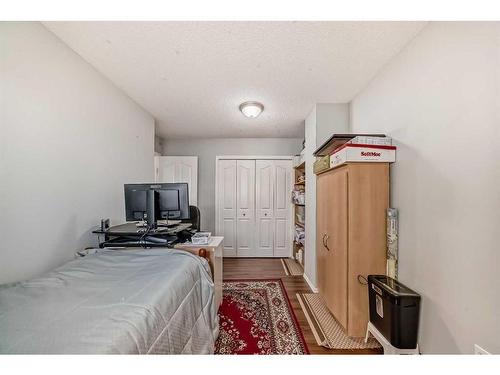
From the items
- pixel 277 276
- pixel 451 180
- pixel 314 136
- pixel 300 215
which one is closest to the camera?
pixel 451 180

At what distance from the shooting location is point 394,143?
1.78 meters

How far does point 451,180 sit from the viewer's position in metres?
1.25

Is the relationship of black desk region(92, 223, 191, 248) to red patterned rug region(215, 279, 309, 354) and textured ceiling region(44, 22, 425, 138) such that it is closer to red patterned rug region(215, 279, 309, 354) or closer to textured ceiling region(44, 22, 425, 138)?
red patterned rug region(215, 279, 309, 354)

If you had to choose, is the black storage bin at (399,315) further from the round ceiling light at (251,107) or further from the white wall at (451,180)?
the round ceiling light at (251,107)

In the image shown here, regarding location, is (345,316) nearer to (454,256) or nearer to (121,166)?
(454,256)

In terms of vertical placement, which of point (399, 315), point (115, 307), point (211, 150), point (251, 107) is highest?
point (251, 107)

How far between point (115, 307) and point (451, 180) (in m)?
1.88

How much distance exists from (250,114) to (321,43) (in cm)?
132

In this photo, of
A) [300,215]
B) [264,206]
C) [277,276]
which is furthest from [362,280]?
[264,206]

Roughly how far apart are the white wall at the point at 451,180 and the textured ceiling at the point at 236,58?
0.39 m

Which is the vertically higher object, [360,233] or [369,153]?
[369,153]

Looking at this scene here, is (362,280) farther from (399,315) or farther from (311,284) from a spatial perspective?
(311,284)

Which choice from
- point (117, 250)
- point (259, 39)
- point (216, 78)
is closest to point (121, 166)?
point (117, 250)

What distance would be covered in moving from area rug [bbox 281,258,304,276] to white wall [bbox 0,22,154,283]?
8.97 feet
